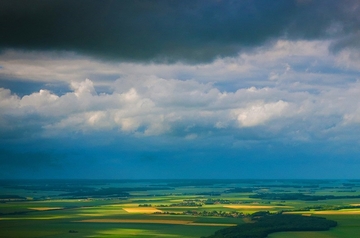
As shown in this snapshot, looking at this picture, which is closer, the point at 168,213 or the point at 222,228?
the point at 222,228

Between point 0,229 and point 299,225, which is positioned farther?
point 299,225

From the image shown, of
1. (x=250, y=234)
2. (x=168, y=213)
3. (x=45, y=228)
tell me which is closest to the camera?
(x=250, y=234)

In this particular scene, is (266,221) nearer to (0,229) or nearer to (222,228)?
(222,228)

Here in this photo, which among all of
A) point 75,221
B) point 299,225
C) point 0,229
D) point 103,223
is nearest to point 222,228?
point 299,225

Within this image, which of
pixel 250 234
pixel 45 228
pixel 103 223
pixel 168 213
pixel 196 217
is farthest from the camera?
pixel 168 213

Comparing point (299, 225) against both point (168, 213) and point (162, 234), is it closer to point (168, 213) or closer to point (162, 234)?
point (162, 234)

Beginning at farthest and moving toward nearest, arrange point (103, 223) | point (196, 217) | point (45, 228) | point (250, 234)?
1. point (196, 217)
2. point (103, 223)
3. point (45, 228)
4. point (250, 234)

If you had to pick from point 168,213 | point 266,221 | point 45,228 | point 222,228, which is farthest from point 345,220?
point 45,228

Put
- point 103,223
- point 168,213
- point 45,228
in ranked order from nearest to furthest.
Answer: point 45,228 < point 103,223 < point 168,213
